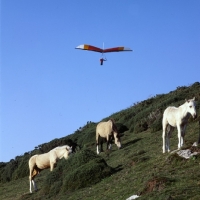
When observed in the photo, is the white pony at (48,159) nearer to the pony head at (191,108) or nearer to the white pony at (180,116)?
the white pony at (180,116)

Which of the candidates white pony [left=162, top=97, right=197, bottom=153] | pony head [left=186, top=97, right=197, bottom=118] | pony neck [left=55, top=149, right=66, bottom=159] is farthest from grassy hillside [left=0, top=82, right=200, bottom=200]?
pony head [left=186, top=97, right=197, bottom=118]

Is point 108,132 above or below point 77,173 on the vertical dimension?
above

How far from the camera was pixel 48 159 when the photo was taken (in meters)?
25.9

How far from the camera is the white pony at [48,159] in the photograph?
999 inches

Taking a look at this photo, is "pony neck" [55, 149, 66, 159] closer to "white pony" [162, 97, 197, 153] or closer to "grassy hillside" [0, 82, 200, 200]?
"grassy hillside" [0, 82, 200, 200]

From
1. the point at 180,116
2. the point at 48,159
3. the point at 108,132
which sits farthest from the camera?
the point at 108,132

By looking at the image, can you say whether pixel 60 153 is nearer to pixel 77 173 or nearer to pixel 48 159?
pixel 48 159

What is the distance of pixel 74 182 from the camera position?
834 inches

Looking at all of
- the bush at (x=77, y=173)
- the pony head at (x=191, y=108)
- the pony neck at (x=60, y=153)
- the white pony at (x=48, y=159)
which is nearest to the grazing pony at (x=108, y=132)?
the white pony at (x=48, y=159)

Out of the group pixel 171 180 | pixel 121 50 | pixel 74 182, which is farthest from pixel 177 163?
pixel 121 50

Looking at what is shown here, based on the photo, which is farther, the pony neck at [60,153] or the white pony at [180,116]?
the pony neck at [60,153]

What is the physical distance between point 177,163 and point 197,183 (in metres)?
3.22

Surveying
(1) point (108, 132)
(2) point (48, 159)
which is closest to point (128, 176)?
(2) point (48, 159)

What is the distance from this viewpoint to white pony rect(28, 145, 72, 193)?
83.3ft
